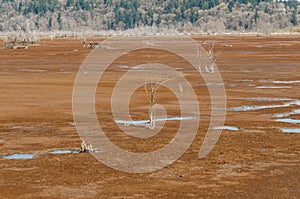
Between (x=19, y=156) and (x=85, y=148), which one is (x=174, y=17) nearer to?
(x=85, y=148)

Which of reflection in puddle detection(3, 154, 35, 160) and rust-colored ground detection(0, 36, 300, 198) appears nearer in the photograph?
rust-colored ground detection(0, 36, 300, 198)

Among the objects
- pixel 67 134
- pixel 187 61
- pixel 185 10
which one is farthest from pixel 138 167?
pixel 185 10

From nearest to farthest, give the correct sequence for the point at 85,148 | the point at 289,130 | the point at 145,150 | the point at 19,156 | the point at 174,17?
the point at 19,156, the point at 85,148, the point at 145,150, the point at 289,130, the point at 174,17

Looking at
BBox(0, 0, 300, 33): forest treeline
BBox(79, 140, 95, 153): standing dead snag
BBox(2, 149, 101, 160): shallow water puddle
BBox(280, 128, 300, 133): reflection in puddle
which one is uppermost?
BBox(79, 140, 95, 153): standing dead snag

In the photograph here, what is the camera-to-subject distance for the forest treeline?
165500 mm

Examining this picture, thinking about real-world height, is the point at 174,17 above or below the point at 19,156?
below

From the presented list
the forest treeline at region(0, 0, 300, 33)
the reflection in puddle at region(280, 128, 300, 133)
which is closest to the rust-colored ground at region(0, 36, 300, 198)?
the reflection in puddle at region(280, 128, 300, 133)

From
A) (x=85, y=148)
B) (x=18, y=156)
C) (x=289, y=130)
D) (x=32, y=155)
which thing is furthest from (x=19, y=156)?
(x=289, y=130)

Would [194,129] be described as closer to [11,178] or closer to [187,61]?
[11,178]

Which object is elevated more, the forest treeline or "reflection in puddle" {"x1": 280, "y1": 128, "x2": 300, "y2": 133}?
"reflection in puddle" {"x1": 280, "y1": 128, "x2": 300, "y2": 133}

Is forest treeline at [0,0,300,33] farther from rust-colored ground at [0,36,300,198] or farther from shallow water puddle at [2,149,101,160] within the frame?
shallow water puddle at [2,149,101,160]

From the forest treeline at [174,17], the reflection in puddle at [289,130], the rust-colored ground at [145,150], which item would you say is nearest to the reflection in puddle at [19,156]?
the rust-colored ground at [145,150]

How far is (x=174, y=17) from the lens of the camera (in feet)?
596

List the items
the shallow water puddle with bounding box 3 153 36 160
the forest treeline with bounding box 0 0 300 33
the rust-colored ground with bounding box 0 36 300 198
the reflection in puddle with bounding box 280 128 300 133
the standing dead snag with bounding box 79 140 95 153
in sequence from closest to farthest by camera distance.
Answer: the rust-colored ground with bounding box 0 36 300 198 < the shallow water puddle with bounding box 3 153 36 160 < the standing dead snag with bounding box 79 140 95 153 < the reflection in puddle with bounding box 280 128 300 133 < the forest treeline with bounding box 0 0 300 33
